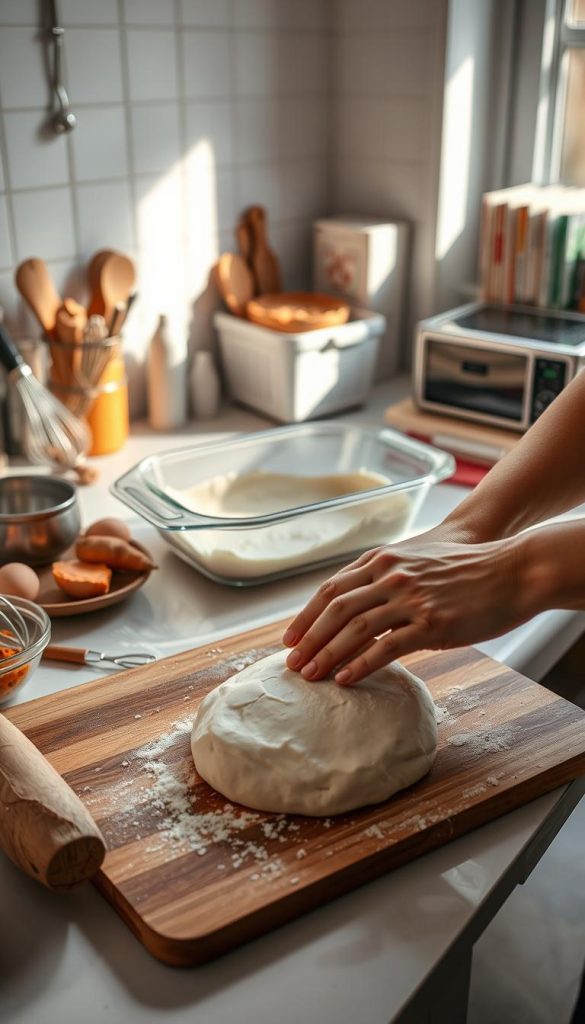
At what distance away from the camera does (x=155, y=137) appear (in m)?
1.59

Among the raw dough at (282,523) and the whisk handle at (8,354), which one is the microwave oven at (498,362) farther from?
the whisk handle at (8,354)

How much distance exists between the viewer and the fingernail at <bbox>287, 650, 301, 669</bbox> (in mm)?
858

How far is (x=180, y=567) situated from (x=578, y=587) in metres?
0.58

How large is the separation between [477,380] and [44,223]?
73cm

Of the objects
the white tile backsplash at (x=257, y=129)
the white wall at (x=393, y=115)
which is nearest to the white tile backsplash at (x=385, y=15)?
the white wall at (x=393, y=115)

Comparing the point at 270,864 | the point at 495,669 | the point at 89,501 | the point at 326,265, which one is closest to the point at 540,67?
the point at 326,265

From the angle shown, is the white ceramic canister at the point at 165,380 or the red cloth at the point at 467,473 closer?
the red cloth at the point at 467,473

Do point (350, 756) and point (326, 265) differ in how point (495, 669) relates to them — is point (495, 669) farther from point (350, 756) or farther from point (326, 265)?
point (326, 265)

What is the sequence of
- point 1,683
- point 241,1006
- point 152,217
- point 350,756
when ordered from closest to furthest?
1. point 241,1006
2. point 350,756
3. point 1,683
4. point 152,217

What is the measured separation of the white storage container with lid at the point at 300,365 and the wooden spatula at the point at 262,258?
108 millimetres

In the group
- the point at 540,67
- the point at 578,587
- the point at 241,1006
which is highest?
the point at 540,67

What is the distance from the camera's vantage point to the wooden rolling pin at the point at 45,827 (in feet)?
2.19

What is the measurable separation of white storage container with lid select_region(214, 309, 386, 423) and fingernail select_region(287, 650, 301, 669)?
843mm

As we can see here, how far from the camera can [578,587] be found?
79 cm
